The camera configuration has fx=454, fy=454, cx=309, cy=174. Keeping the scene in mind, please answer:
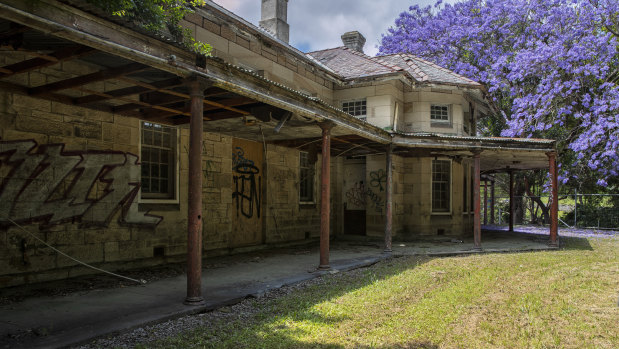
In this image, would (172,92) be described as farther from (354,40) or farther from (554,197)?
(354,40)

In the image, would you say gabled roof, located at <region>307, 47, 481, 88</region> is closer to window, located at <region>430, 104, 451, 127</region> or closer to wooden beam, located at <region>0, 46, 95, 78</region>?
window, located at <region>430, 104, 451, 127</region>

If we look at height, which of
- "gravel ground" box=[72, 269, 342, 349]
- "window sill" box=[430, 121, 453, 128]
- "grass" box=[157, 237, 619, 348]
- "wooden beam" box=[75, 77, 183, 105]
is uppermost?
"window sill" box=[430, 121, 453, 128]

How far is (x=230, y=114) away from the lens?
8258mm

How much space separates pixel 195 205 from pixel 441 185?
11.8 metres

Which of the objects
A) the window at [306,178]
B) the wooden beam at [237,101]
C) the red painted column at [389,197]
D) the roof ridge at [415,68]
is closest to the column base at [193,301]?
the wooden beam at [237,101]

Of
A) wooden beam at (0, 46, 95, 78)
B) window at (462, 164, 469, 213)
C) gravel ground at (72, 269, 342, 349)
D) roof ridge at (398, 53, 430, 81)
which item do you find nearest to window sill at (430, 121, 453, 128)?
roof ridge at (398, 53, 430, 81)

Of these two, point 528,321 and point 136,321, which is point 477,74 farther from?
point 136,321

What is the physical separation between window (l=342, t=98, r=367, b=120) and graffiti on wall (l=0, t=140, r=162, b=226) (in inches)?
346

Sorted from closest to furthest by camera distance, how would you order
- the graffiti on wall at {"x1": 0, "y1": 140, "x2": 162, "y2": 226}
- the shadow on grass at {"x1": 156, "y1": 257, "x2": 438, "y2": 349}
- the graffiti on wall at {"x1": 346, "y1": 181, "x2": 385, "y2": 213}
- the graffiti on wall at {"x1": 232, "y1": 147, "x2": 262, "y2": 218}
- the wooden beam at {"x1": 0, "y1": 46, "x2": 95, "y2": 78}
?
the shadow on grass at {"x1": 156, "y1": 257, "x2": 438, "y2": 349} < the wooden beam at {"x1": 0, "y1": 46, "x2": 95, "y2": 78} < the graffiti on wall at {"x1": 0, "y1": 140, "x2": 162, "y2": 226} < the graffiti on wall at {"x1": 232, "y1": 147, "x2": 262, "y2": 218} < the graffiti on wall at {"x1": 346, "y1": 181, "x2": 385, "y2": 213}

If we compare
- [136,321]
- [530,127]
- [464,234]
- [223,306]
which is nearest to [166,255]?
[223,306]

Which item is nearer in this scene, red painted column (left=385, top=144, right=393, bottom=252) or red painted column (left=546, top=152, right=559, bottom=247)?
red painted column (left=385, top=144, right=393, bottom=252)

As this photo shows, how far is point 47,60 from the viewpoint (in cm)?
574

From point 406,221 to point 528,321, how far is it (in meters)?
10.1

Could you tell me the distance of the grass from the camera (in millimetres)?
4738
